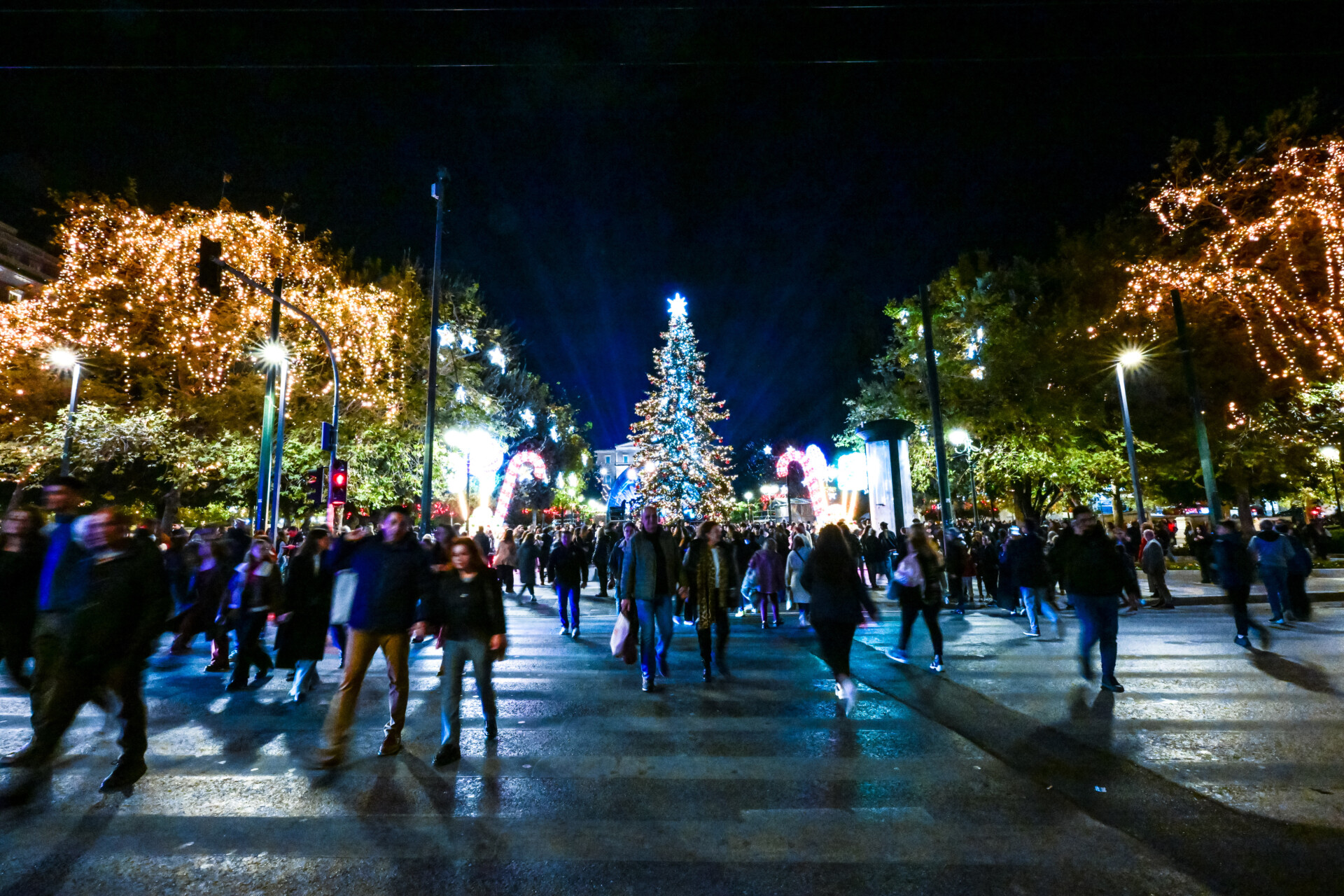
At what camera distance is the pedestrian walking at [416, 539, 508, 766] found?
5.21 metres

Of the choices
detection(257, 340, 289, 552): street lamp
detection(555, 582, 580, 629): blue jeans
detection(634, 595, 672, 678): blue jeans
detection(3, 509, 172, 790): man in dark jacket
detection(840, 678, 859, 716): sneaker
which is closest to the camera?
detection(3, 509, 172, 790): man in dark jacket

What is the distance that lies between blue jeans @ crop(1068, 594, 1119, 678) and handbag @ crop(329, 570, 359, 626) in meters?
7.16

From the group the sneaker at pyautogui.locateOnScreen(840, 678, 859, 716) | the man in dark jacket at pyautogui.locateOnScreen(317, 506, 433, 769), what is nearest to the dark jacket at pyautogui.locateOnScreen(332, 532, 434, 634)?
the man in dark jacket at pyautogui.locateOnScreen(317, 506, 433, 769)

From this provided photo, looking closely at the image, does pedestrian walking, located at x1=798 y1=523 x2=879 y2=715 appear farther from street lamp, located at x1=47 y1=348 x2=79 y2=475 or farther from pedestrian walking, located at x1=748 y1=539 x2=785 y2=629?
street lamp, located at x1=47 y1=348 x2=79 y2=475

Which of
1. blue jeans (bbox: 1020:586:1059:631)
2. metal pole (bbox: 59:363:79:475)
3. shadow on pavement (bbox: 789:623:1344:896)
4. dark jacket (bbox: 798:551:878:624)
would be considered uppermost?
metal pole (bbox: 59:363:79:475)

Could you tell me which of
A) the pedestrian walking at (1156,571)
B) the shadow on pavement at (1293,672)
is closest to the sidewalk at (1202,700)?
the shadow on pavement at (1293,672)

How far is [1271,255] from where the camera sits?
20.5 m

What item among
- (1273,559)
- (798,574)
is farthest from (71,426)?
(1273,559)

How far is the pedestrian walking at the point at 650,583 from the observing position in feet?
24.1

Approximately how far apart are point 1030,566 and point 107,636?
11178mm

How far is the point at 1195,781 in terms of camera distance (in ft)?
14.8

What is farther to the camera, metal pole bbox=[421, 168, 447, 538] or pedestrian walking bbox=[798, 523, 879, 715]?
metal pole bbox=[421, 168, 447, 538]

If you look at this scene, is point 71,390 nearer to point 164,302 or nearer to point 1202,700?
point 164,302

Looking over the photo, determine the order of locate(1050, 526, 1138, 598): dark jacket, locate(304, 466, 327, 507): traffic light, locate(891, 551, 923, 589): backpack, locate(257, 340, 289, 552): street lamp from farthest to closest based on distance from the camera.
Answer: locate(304, 466, 327, 507): traffic light, locate(257, 340, 289, 552): street lamp, locate(891, 551, 923, 589): backpack, locate(1050, 526, 1138, 598): dark jacket
